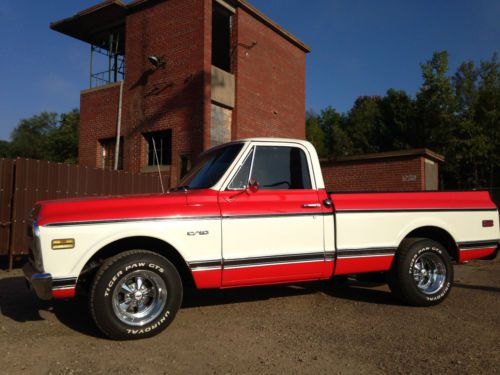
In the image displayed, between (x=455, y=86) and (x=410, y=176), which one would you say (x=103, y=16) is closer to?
(x=410, y=176)

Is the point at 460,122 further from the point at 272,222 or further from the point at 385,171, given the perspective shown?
the point at 272,222

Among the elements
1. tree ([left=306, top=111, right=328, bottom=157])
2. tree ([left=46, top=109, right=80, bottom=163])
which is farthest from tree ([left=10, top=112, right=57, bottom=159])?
tree ([left=306, top=111, right=328, bottom=157])

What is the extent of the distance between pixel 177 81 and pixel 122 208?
37.0 ft

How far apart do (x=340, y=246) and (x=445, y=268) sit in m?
1.54

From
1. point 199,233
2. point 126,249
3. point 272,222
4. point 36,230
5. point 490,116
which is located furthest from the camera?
point 490,116

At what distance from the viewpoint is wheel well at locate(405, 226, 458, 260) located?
567cm

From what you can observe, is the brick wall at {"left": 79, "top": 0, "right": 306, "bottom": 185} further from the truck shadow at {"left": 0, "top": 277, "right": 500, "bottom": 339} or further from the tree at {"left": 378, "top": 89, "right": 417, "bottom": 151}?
the tree at {"left": 378, "top": 89, "right": 417, "bottom": 151}

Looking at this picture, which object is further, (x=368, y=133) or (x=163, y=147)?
(x=368, y=133)

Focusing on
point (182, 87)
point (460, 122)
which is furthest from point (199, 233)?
point (460, 122)

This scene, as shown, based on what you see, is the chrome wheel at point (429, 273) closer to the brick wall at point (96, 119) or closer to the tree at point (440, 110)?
the brick wall at point (96, 119)

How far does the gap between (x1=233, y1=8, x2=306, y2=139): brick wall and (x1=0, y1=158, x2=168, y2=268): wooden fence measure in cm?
723

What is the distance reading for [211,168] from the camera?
502 cm

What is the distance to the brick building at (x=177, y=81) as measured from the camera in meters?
14.5

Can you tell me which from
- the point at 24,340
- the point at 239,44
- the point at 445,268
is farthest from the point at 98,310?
the point at 239,44
